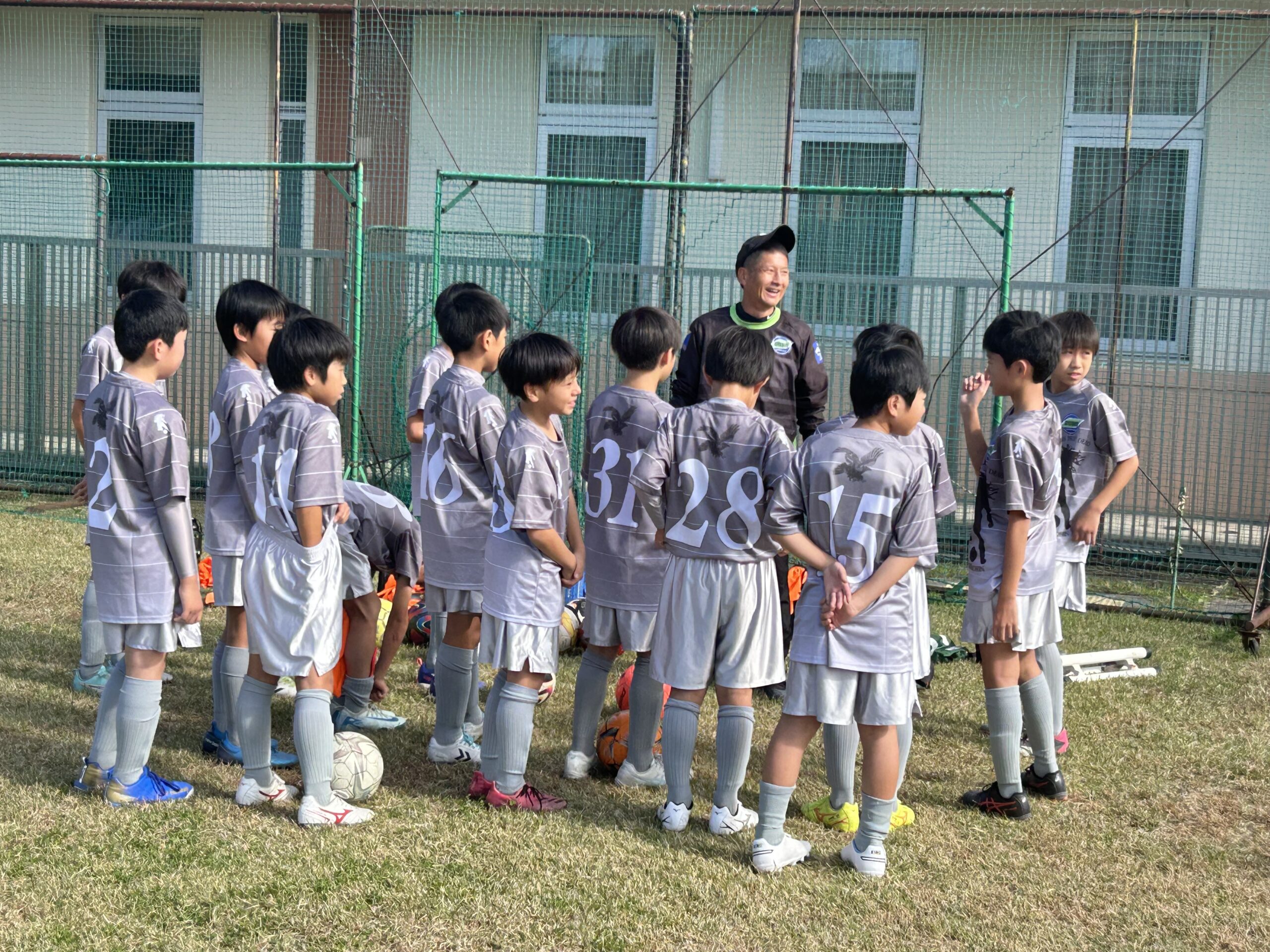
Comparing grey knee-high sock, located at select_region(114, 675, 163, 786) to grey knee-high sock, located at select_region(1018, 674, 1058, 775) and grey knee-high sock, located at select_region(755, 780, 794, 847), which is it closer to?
grey knee-high sock, located at select_region(755, 780, 794, 847)

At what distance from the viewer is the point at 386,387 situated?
8.89 m

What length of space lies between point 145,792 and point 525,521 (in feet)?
4.96

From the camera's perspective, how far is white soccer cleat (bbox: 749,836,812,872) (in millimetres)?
3645

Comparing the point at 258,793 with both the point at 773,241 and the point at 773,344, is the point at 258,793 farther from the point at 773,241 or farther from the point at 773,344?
the point at 773,241

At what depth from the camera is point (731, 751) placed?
12.8 feet

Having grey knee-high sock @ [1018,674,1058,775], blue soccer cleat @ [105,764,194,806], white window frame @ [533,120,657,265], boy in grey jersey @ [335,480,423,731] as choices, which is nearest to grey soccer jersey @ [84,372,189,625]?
blue soccer cleat @ [105,764,194,806]

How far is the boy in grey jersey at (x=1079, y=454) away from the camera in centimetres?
464

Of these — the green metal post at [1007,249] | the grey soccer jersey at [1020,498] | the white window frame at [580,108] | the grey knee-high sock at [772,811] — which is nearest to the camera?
the grey knee-high sock at [772,811]

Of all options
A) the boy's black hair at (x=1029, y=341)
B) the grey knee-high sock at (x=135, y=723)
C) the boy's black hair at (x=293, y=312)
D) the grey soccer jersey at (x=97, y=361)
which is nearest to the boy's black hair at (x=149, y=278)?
the grey soccer jersey at (x=97, y=361)

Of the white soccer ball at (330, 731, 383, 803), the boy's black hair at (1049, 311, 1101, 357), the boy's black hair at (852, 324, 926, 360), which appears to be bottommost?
the white soccer ball at (330, 731, 383, 803)

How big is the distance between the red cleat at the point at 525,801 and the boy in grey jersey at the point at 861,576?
750 mm

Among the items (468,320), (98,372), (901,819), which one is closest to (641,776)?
(901,819)

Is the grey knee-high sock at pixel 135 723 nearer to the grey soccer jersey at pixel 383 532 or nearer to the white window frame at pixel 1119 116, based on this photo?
the grey soccer jersey at pixel 383 532

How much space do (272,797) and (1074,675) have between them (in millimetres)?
3569
